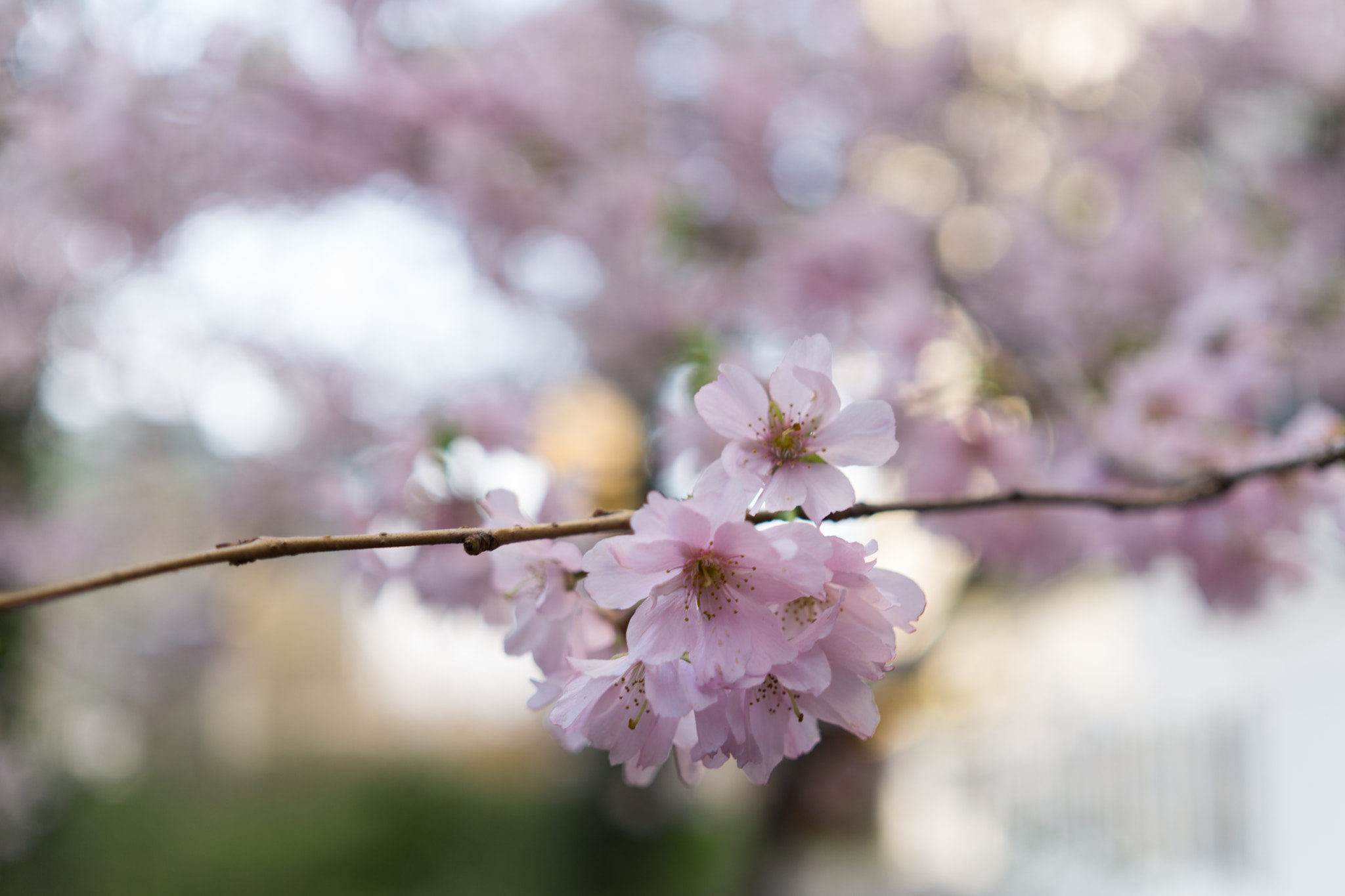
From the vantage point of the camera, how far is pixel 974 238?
4715 millimetres

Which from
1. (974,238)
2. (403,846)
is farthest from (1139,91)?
(403,846)

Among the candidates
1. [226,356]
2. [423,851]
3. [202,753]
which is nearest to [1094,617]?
[423,851]

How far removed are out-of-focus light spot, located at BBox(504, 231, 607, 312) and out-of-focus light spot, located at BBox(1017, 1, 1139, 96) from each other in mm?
2522

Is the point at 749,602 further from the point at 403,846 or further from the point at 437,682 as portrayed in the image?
the point at 437,682

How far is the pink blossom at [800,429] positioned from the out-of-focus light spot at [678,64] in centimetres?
390

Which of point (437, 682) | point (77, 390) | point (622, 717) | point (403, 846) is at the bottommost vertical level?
point (437, 682)

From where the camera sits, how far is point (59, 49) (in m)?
2.51

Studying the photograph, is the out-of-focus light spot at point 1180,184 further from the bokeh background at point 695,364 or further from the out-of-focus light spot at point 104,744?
the out-of-focus light spot at point 104,744

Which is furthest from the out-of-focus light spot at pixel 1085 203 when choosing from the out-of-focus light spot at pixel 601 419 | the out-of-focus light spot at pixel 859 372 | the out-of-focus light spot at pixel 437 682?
the out-of-focus light spot at pixel 437 682

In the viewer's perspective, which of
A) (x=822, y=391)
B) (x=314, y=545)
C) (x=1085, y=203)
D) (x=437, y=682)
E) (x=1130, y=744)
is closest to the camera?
(x=314, y=545)

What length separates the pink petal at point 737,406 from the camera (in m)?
0.66

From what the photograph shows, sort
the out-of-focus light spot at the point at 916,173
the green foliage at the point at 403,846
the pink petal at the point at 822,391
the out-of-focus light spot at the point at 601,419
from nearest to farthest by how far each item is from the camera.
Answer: the pink petal at the point at 822,391 → the out-of-focus light spot at the point at 916,173 → the out-of-focus light spot at the point at 601,419 → the green foliage at the point at 403,846

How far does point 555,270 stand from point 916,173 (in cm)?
201

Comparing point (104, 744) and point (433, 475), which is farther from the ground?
point (433, 475)
